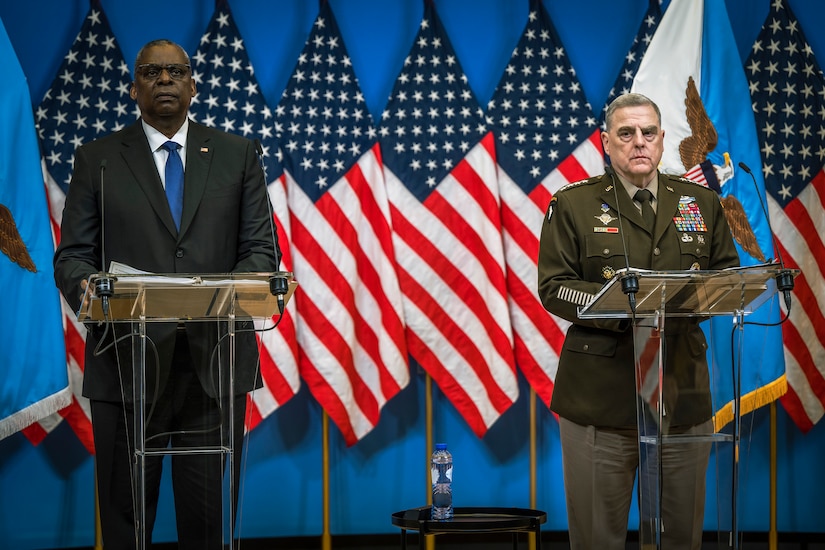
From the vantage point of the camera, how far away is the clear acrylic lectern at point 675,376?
2307 mm

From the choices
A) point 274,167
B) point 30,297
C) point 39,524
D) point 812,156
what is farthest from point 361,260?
point 812,156

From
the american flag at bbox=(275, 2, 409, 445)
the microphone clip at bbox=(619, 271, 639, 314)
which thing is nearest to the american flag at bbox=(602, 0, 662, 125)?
the american flag at bbox=(275, 2, 409, 445)

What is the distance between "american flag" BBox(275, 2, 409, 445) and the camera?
4.64 metres

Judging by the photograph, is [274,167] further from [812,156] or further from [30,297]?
[812,156]

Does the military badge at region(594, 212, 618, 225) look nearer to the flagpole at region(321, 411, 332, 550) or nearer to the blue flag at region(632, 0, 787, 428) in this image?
the blue flag at region(632, 0, 787, 428)

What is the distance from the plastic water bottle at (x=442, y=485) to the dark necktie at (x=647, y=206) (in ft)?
5.32

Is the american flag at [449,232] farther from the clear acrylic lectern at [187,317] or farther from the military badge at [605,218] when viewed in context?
the clear acrylic lectern at [187,317]

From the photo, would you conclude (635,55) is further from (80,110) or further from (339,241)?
(80,110)

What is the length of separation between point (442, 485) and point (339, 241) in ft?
4.08

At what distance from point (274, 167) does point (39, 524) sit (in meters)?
1.98

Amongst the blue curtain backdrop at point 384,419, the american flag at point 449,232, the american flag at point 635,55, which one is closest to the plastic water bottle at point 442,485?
the american flag at point 449,232

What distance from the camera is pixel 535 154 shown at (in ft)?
16.1

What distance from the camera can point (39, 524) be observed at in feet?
15.2

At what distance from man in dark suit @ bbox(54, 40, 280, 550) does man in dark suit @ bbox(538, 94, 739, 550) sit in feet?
2.85
